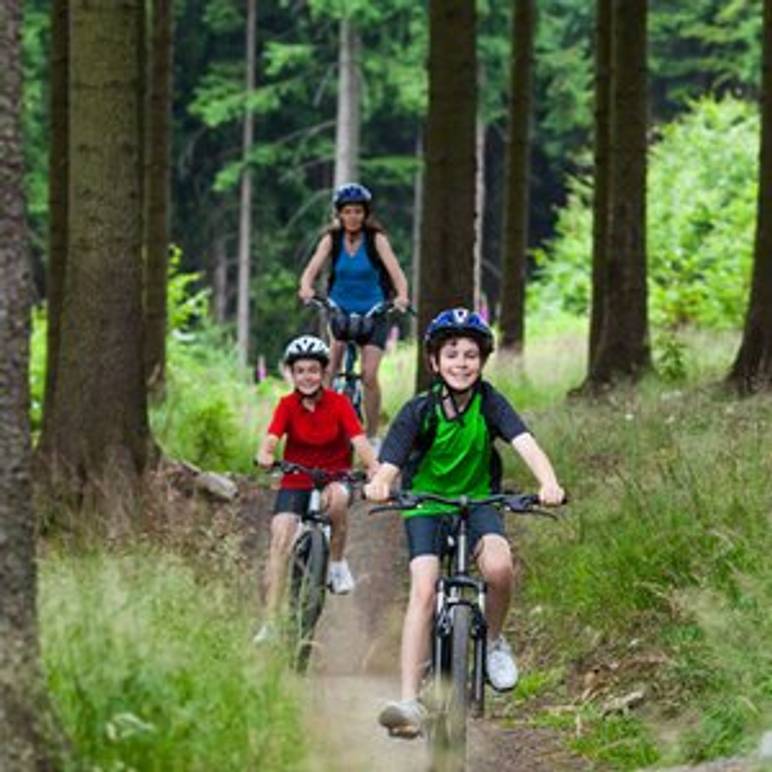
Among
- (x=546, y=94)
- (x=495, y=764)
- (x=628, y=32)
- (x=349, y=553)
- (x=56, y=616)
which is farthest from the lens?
(x=546, y=94)

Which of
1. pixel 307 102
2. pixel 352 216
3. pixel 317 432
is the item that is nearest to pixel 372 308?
pixel 352 216

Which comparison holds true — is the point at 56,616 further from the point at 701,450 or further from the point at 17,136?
the point at 701,450

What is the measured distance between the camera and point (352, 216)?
13461 mm

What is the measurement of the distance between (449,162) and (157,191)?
19.7 ft

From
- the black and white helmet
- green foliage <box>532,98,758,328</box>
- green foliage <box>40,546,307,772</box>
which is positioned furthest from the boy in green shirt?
green foliage <box>532,98,758,328</box>

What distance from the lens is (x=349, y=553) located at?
45.5 feet

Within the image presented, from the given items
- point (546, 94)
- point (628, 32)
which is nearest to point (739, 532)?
point (628, 32)

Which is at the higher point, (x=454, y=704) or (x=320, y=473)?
(x=320, y=473)

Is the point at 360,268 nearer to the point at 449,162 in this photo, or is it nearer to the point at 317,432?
the point at 449,162

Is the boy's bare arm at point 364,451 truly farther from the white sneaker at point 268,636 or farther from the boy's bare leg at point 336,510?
the white sneaker at point 268,636

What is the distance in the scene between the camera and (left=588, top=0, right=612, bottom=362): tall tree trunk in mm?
20297

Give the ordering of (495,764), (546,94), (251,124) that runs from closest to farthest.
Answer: (495,764), (251,124), (546,94)

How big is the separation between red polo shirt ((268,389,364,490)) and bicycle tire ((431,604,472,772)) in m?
2.73

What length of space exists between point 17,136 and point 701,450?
6.13m
